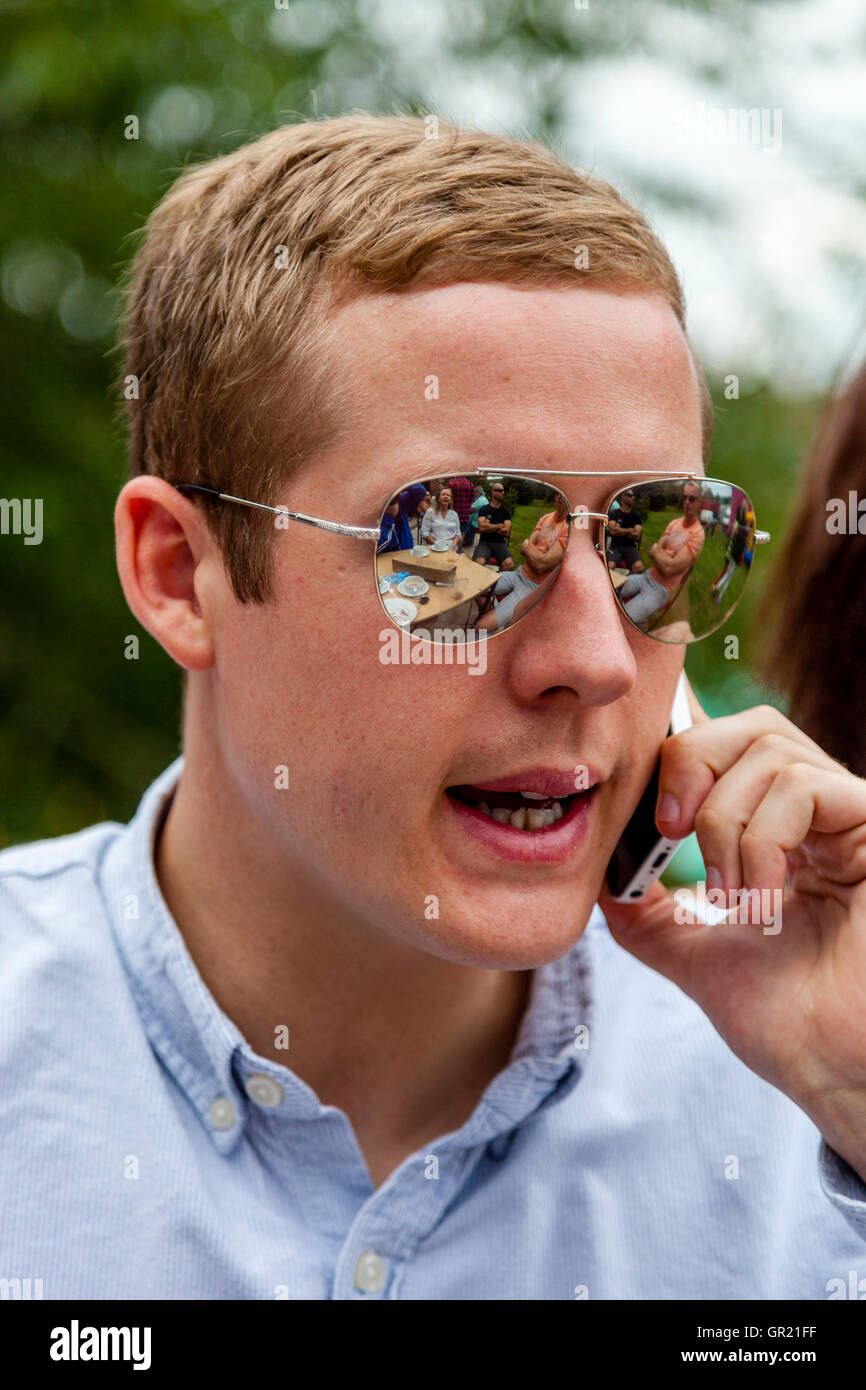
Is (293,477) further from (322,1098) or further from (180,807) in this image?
(322,1098)

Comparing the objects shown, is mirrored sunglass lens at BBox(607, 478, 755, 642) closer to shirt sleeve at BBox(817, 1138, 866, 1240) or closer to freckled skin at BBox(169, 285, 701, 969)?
freckled skin at BBox(169, 285, 701, 969)

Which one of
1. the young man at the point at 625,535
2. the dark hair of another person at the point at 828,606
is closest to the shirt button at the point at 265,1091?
the young man at the point at 625,535

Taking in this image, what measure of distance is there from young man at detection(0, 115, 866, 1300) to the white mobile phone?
0.07m

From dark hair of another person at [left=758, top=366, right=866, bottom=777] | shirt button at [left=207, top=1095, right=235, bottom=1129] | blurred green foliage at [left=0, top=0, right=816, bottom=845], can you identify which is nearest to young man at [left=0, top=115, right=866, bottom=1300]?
shirt button at [left=207, top=1095, right=235, bottom=1129]

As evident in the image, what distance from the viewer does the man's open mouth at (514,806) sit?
2152mm

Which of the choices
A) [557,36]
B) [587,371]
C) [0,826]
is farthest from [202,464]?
[557,36]

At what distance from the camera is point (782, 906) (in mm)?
2414

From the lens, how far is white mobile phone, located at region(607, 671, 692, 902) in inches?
95.4

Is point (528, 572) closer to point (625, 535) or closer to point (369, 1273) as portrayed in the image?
point (625, 535)

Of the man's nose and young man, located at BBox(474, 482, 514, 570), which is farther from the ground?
young man, located at BBox(474, 482, 514, 570)

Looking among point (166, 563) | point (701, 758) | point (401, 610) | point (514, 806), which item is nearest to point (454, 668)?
point (401, 610)

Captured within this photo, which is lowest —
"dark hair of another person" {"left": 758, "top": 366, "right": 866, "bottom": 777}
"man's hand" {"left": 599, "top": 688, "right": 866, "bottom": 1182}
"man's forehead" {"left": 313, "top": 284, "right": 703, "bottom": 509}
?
"man's hand" {"left": 599, "top": 688, "right": 866, "bottom": 1182}

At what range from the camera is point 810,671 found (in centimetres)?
298

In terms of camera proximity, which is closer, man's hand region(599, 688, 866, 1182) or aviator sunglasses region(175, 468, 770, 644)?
aviator sunglasses region(175, 468, 770, 644)
